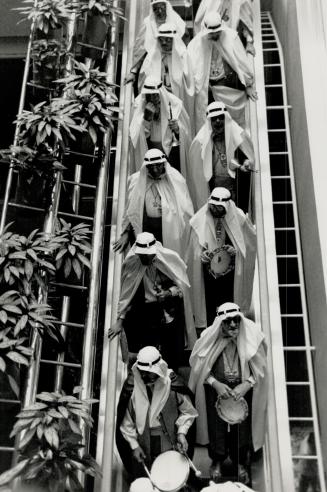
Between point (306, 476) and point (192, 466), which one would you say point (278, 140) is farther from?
point (192, 466)

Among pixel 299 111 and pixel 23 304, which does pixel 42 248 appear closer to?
pixel 23 304

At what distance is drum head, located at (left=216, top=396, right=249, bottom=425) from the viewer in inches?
241

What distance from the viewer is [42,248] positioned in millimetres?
6691

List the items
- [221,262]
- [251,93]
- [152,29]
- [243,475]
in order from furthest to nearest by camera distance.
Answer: [152,29] → [251,93] → [221,262] → [243,475]

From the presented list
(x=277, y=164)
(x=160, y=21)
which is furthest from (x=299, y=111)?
(x=160, y=21)

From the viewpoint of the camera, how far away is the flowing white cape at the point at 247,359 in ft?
20.4

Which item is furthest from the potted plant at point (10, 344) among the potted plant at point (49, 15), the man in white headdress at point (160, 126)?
the potted plant at point (49, 15)

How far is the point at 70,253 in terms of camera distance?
6.89 metres

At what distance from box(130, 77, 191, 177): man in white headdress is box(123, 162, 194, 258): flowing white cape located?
27.6 inches

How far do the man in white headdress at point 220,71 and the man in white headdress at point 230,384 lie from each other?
2657 millimetres

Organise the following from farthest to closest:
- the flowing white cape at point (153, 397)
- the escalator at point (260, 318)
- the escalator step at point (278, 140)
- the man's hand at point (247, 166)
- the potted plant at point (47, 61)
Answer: the escalator step at point (278, 140) → the potted plant at point (47, 61) → the man's hand at point (247, 166) → the escalator at point (260, 318) → the flowing white cape at point (153, 397)

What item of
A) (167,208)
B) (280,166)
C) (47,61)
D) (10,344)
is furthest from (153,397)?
(47,61)

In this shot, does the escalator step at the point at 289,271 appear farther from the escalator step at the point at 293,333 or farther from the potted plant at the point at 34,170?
the potted plant at the point at 34,170

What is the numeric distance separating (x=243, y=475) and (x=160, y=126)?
314cm
